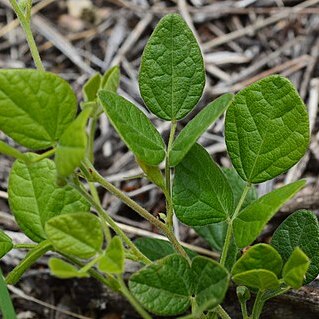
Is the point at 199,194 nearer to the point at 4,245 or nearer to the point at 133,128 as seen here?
the point at 133,128

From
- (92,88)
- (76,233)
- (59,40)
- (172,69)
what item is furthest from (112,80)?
(59,40)

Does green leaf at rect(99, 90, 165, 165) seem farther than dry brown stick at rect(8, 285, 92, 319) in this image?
No

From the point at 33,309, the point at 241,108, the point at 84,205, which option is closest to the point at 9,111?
the point at 84,205

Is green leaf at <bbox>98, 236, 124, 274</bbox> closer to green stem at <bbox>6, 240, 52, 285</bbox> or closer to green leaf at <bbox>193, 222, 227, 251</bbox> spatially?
green stem at <bbox>6, 240, 52, 285</bbox>

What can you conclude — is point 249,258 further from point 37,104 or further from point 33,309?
point 33,309

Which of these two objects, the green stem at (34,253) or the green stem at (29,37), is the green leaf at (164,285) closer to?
the green stem at (34,253)

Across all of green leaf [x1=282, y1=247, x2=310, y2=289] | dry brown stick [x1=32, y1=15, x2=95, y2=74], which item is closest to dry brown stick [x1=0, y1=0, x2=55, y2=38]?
dry brown stick [x1=32, y1=15, x2=95, y2=74]

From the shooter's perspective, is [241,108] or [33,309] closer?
[241,108]
